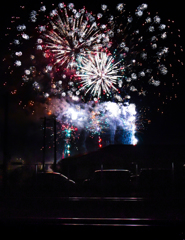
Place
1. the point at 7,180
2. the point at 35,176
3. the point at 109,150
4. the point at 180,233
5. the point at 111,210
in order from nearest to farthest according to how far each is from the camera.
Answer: the point at 180,233 → the point at 111,210 → the point at 35,176 → the point at 7,180 → the point at 109,150

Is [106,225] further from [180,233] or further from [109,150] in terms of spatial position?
[109,150]

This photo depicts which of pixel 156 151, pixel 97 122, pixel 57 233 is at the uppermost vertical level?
pixel 97 122

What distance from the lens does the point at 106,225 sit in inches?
289

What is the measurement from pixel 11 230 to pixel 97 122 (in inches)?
1095

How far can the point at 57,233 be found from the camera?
683 centimetres

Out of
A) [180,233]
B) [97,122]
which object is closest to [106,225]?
[180,233]

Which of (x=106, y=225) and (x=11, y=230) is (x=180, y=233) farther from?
(x=11, y=230)

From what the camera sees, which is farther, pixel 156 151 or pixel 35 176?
pixel 156 151

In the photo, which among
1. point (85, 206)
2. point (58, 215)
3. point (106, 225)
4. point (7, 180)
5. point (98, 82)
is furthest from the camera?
point (98, 82)

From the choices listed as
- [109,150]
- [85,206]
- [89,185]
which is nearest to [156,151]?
[109,150]

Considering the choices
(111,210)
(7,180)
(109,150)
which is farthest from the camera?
(109,150)

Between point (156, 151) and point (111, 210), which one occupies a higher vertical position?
point (156, 151)

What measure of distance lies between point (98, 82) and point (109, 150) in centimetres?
Answer: 1727

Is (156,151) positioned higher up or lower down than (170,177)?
higher up
